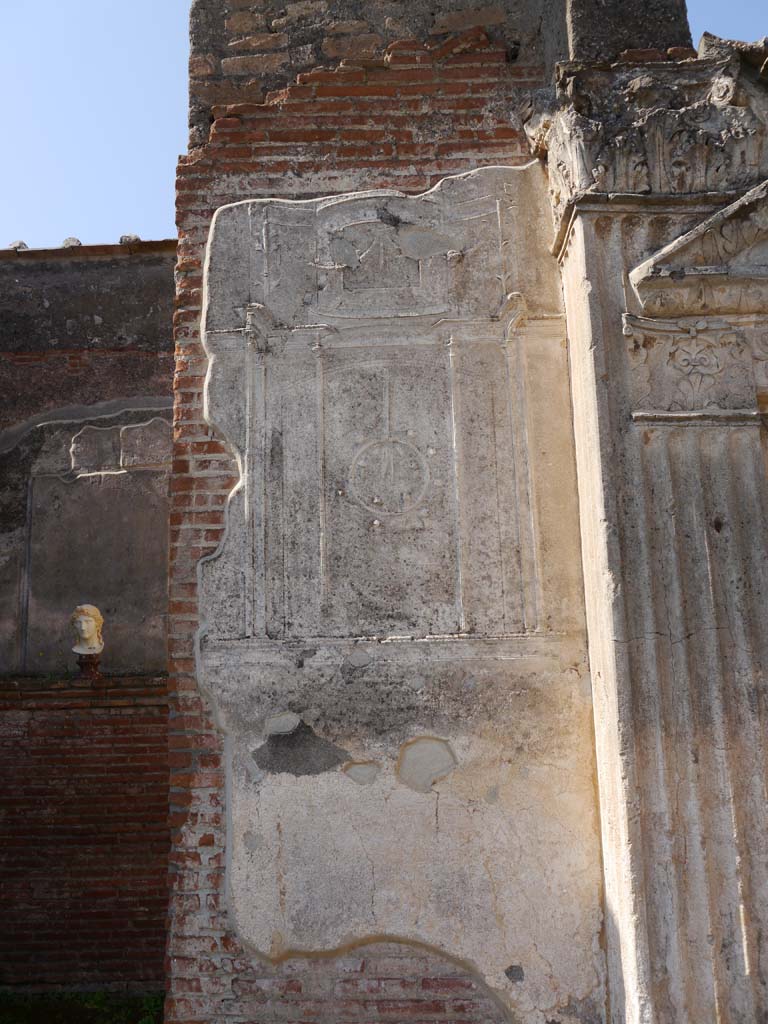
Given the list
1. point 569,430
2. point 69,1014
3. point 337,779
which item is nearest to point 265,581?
point 337,779

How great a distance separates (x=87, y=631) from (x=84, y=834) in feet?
5.49

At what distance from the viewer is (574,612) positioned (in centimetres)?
352

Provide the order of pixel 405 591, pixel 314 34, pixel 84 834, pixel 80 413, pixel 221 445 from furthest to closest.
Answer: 1. pixel 80 413
2. pixel 84 834
3. pixel 314 34
4. pixel 221 445
5. pixel 405 591

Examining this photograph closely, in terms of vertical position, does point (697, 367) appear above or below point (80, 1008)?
above

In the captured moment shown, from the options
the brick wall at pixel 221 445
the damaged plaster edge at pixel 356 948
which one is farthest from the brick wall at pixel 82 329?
the damaged plaster edge at pixel 356 948

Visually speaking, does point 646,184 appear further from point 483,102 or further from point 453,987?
point 453,987

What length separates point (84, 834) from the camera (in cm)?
734

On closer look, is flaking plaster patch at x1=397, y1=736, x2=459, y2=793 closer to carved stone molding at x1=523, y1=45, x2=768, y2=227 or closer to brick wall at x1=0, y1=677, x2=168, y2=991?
carved stone molding at x1=523, y1=45, x2=768, y2=227

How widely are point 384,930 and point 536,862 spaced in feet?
1.91

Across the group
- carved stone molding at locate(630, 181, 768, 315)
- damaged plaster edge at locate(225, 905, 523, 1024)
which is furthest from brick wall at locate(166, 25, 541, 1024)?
carved stone molding at locate(630, 181, 768, 315)

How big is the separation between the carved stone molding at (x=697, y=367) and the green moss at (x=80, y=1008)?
5.77 meters

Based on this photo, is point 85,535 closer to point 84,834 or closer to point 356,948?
point 84,834

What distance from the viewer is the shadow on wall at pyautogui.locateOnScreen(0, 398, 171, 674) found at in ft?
29.7

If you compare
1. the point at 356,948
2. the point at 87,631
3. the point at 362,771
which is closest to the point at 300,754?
the point at 362,771
